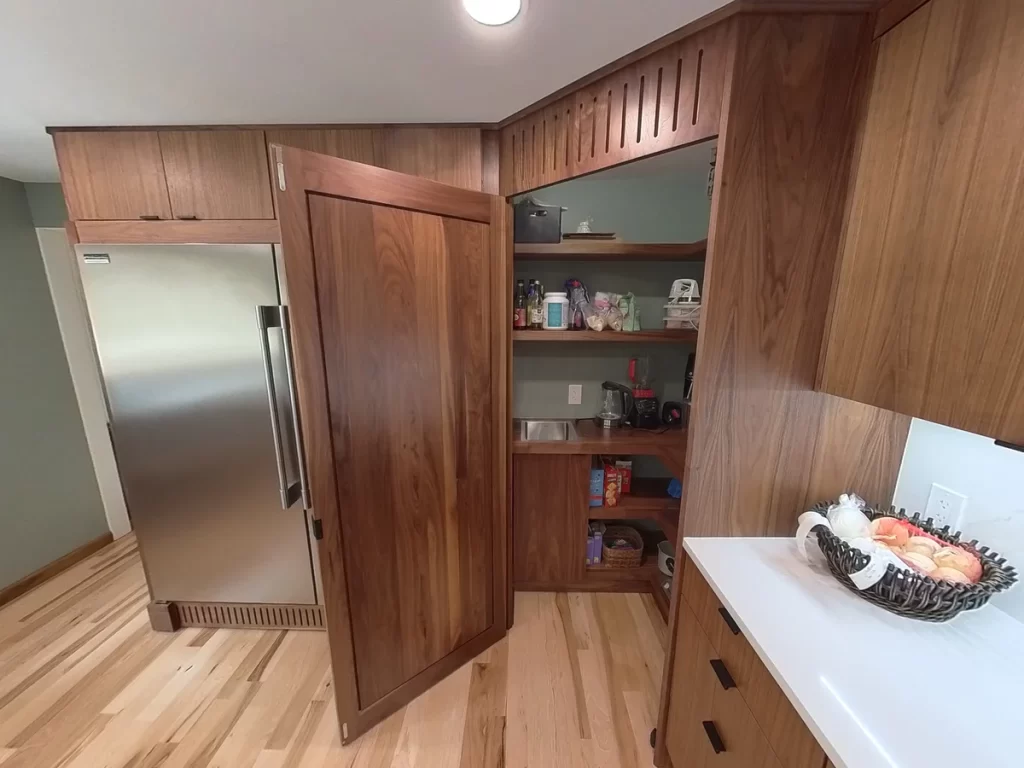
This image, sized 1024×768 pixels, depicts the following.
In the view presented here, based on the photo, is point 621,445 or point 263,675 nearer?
point 263,675

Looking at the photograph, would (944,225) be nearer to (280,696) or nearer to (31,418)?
(280,696)


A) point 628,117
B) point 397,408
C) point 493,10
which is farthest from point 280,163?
point 628,117

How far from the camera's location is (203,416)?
1660 millimetres

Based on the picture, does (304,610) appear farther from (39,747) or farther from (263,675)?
(39,747)

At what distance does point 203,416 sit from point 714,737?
2.02 meters

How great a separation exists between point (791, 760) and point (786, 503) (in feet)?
1.97

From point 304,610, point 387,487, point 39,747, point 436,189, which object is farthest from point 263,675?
point 436,189

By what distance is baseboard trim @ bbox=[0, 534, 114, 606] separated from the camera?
2.07 m

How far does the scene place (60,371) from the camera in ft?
7.42

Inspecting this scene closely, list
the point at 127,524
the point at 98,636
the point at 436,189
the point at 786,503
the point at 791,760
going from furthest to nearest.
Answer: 1. the point at 127,524
2. the point at 98,636
3. the point at 436,189
4. the point at 786,503
5. the point at 791,760

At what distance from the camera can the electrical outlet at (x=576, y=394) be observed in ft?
7.48

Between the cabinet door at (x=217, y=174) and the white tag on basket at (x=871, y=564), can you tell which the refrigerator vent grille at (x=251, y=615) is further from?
the white tag on basket at (x=871, y=564)

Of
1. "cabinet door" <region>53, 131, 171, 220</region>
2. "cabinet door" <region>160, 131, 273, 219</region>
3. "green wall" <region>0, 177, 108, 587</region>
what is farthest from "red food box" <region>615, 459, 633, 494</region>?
"green wall" <region>0, 177, 108, 587</region>

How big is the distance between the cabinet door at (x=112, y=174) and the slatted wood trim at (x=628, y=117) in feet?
4.47
